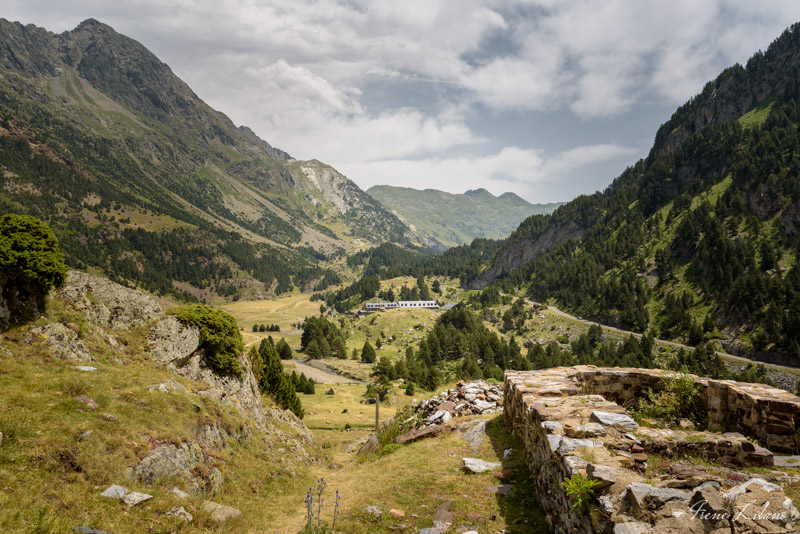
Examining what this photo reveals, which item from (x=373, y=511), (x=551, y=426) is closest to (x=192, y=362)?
(x=373, y=511)

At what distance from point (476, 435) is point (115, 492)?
16697 millimetres

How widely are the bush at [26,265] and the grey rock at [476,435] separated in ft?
87.9

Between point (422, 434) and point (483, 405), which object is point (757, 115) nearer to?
point (483, 405)

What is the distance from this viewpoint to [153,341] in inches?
1033

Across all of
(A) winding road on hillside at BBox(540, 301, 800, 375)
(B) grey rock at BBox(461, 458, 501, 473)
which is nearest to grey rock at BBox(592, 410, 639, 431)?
(B) grey rock at BBox(461, 458, 501, 473)

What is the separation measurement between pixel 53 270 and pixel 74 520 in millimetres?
18926

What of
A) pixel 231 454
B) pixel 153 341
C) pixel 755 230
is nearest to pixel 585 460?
pixel 231 454

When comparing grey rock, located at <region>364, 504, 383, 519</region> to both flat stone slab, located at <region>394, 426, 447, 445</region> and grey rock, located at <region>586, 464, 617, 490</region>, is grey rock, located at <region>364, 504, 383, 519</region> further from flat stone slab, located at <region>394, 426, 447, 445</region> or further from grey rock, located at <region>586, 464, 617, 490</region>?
flat stone slab, located at <region>394, 426, 447, 445</region>

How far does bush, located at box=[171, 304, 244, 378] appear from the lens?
28578 mm

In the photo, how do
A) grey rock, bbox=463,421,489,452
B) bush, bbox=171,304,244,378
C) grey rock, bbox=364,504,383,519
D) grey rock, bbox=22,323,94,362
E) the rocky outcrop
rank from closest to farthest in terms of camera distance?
1. grey rock, bbox=364,504,383,519
2. grey rock, bbox=463,421,489,452
3. grey rock, bbox=22,323,94,362
4. the rocky outcrop
5. bush, bbox=171,304,244,378

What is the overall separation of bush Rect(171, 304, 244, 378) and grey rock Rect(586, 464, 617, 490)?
2788 centimetres

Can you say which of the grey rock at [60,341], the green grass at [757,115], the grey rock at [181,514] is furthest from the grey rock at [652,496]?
the green grass at [757,115]

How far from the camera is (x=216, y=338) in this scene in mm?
28828

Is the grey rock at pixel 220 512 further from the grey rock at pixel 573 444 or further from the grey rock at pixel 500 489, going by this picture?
the grey rock at pixel 573 444
